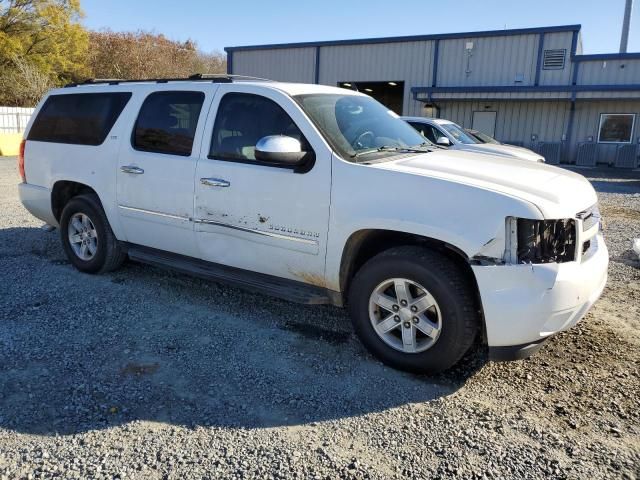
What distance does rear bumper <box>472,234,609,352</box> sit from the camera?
126 inches

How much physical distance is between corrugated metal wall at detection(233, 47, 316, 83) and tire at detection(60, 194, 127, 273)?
2461 centimetres

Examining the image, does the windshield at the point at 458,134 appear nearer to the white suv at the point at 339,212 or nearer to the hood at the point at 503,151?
the hood at the point at 503,151

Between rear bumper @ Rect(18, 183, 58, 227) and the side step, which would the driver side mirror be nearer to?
the side step

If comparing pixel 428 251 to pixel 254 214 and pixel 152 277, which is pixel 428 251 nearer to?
pixel 254 214

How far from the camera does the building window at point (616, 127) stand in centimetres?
2312

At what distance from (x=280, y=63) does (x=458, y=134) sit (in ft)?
68.4

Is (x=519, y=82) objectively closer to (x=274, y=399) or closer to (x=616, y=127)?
(x=616, y=127)

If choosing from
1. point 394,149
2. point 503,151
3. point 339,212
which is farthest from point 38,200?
point 503,151

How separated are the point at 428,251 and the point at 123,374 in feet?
7.27

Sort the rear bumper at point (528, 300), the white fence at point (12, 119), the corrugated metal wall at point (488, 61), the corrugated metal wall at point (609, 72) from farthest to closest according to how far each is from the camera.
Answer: the corrugated metal wall at point (488, 61) < the white fence at point (12, 119) < the corrugated metal wall at point (609, 72) < the rear bumper at point (528, 300)

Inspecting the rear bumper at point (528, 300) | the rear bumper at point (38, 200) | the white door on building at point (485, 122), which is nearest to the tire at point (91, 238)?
the rear bumper at point (38, 200)

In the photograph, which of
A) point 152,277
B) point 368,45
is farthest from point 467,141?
point 368,45

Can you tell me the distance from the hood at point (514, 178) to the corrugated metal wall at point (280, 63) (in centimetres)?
2607

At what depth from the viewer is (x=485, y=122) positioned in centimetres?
2556
